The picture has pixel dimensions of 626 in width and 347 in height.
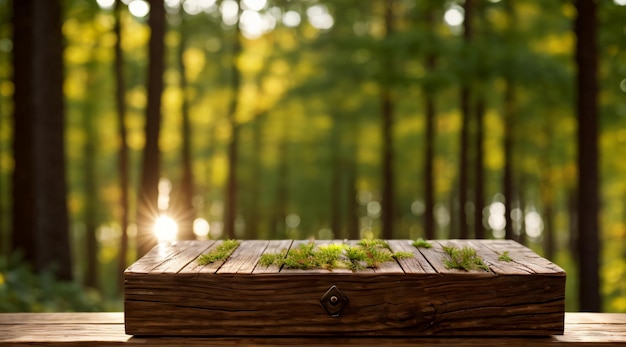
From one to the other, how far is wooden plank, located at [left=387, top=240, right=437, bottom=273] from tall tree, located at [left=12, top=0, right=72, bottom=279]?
9036 mm

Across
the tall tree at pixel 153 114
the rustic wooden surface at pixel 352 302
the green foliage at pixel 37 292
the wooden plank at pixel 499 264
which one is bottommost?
the green foliage at pixel 37 292

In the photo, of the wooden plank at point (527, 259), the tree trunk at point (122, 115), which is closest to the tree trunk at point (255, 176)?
the tree trunk at point (122, 115)

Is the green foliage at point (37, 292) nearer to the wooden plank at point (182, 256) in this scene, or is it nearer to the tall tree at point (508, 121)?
the wooden plank at point (182, 256)

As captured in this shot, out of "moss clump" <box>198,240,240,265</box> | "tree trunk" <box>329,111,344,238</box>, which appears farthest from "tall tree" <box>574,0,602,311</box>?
"tree trunk" <box>329,111,344,238</box>

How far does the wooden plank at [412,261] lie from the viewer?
10.3 feet

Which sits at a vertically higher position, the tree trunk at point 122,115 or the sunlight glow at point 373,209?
the tree trunk at point 122,115

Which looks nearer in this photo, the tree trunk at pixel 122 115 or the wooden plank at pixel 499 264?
the wooden plank at pixel 499 264

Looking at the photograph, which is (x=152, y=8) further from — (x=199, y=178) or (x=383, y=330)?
(x=199, y=178)

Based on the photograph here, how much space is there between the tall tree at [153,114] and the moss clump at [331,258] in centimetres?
652

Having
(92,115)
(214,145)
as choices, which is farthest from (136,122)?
(214,145)

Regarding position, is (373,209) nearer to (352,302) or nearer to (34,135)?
(34,135)

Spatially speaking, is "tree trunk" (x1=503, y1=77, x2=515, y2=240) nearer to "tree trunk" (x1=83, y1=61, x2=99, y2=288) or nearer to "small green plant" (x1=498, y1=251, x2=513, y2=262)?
"small green plant" (x1=498, y1=251, x2=513, y2=262)

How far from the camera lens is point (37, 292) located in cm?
963

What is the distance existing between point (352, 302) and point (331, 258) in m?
0.34
